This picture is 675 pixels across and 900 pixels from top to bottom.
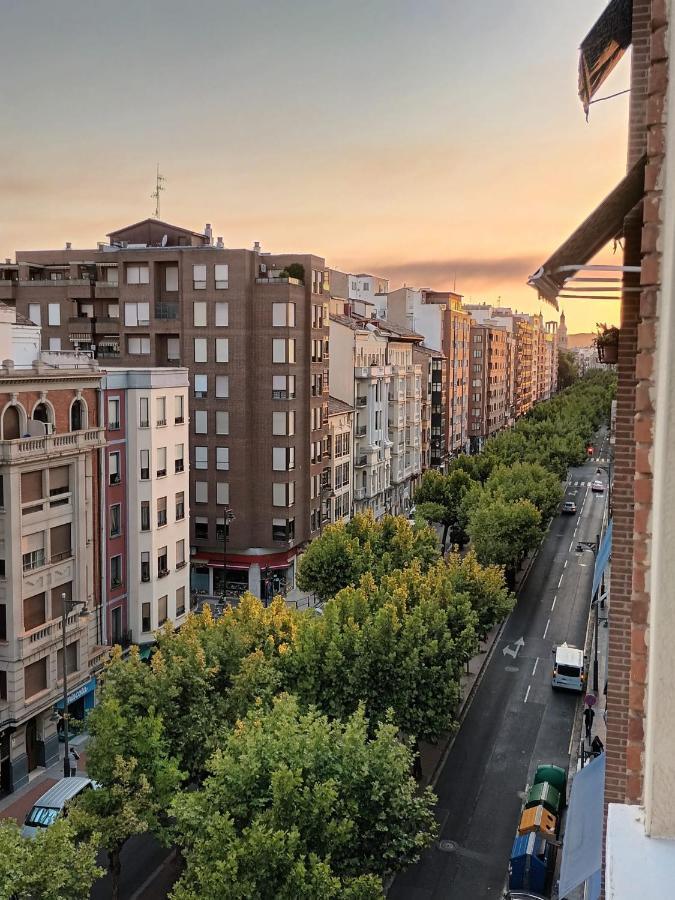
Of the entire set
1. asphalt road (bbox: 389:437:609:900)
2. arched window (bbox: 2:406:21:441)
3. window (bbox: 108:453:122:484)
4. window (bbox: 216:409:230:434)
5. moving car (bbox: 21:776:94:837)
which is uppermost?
arched window (bbox: 2:406:21:441)

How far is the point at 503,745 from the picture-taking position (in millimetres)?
35125

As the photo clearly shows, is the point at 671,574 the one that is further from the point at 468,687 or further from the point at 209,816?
the point at 468,687

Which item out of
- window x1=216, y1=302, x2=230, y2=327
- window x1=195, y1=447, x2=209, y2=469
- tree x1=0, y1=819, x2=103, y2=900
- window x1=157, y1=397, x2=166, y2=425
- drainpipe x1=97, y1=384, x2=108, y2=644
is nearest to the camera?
tree x1=0, y1=819, x2=103, y2=900

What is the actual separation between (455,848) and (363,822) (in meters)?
10.2

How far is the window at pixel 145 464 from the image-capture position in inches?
1699

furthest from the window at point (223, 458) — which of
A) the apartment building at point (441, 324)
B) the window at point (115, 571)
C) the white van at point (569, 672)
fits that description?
the apartment building at point (441, 324)

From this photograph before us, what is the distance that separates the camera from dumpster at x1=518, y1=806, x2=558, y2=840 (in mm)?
26391

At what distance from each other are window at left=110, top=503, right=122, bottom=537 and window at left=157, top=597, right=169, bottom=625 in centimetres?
482

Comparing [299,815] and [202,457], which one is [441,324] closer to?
[202,457]

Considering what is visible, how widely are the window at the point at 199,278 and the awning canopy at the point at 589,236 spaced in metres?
48.0

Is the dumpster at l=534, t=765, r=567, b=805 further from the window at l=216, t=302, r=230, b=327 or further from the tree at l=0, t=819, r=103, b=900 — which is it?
the window at l=216, t=302, r=230, b=327

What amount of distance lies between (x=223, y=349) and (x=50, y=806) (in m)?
33.9

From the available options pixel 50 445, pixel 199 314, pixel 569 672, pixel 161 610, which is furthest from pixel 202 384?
pixel 569 672

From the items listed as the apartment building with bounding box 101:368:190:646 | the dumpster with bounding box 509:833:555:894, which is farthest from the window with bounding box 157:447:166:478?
the dumpster with bounding box 509:833:555:894
